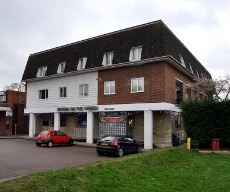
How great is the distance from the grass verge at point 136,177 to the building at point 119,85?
9433mm

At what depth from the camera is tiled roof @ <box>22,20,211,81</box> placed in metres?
22.8

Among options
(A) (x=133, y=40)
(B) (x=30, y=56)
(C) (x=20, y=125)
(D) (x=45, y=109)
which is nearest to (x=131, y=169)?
(A) (x=133, y=40)

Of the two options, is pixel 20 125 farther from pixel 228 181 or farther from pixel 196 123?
pixel 228 181

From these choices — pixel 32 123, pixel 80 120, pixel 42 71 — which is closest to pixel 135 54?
pixel 80 120

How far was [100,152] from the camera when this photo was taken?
719 inches

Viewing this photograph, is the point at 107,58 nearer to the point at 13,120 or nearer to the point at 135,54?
the point at 135,54

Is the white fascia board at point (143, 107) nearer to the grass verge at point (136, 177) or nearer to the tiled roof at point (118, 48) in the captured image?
the tiled roof at point (118, 48)

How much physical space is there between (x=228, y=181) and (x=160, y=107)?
12.0 m

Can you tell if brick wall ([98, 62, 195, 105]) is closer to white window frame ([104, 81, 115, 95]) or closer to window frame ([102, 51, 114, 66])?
white window frame ([104, 81, 115, 95])

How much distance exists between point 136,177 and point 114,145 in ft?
25.6

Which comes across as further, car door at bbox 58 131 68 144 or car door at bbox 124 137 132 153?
car door at bbox 58 131 68 144

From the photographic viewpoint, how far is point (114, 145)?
17.5 metres

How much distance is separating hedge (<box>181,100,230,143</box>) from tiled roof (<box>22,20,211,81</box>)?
15.7 ft

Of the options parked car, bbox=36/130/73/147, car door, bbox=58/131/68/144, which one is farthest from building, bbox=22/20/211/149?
parked car, bbox=36/130/73/147
